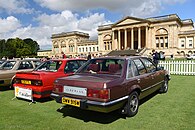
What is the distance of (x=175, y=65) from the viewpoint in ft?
48.5

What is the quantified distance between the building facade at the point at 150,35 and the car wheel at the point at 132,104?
5614 centimetres

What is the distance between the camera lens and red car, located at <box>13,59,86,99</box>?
609 centimetres

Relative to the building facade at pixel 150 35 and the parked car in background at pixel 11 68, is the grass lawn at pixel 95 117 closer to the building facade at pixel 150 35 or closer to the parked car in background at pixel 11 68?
the parked car in background at pixel 11 68

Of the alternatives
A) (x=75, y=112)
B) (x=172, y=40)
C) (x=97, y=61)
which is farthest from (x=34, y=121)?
(x=172, y=40)

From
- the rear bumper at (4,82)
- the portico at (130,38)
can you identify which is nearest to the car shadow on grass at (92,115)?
the rear bumper at (4,82)

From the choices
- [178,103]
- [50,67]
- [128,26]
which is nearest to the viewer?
[178,103]

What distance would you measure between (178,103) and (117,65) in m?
2.77

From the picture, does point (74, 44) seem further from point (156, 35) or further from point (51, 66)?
point (51, 66)

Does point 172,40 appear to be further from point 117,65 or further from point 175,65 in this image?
point 117,65

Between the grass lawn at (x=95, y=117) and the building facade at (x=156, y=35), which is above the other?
the building facade at (x=156, y=35)

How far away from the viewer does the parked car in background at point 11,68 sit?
8.41m

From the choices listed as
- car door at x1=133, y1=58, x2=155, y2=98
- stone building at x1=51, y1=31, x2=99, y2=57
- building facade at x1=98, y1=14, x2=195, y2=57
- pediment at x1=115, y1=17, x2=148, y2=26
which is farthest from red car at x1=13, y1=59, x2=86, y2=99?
stone building at x1=51, y1=31, x2=99, y2=57

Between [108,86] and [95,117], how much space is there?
1358mm

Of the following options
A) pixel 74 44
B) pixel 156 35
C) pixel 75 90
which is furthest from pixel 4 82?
pixel 74 44
